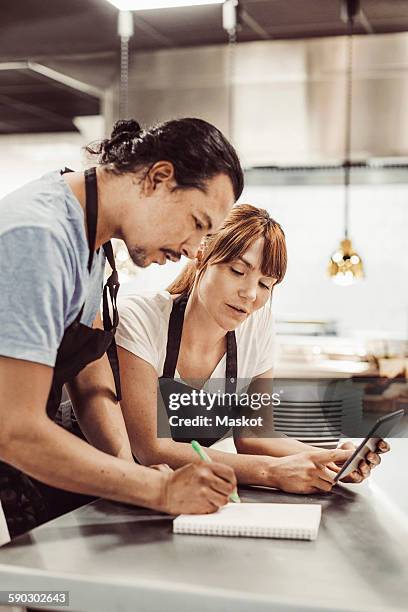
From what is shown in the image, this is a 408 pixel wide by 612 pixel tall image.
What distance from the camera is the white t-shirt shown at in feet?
6.49

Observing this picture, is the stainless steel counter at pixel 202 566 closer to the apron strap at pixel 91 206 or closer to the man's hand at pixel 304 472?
the man's hand at pixel 304 472

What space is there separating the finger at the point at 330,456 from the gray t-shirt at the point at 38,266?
2.05 feet

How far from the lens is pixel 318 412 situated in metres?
2.20

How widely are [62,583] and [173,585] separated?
175 millimetres

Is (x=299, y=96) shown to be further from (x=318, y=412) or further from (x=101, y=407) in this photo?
(x=101, y=407)

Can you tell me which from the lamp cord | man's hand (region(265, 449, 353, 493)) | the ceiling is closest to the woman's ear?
man's hand (region(265, 449, 353, 493))

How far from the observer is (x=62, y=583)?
4.24ft

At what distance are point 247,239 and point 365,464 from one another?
1.84ft

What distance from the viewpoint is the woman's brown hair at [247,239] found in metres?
1.93

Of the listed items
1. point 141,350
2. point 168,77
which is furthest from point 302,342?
point 141,350

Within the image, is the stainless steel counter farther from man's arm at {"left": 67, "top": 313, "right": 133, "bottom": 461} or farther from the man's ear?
the man's ear

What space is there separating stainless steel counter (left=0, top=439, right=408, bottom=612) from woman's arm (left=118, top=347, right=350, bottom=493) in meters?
0.21

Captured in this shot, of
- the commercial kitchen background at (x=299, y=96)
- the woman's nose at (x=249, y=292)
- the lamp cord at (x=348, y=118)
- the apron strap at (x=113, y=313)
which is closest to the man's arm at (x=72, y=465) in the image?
the apron strap at (x=113, y=313)

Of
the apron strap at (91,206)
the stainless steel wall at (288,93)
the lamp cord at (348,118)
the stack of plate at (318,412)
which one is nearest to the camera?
the apron strap at (91,206)
